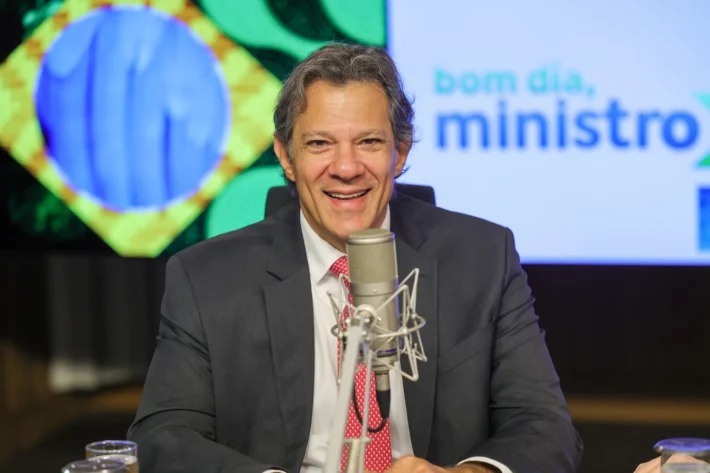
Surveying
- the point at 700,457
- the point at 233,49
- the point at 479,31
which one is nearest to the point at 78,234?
the point at 233,49

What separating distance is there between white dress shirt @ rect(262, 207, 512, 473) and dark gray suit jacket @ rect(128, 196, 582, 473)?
0.02m

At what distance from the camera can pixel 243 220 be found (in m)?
4.21

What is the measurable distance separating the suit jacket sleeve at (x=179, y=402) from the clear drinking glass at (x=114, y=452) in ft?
1.30

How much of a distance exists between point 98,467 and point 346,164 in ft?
3.06

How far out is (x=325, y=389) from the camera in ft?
6.84

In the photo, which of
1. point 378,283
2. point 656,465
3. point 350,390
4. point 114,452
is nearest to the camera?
point 350,390

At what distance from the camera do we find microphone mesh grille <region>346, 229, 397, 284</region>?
127cm

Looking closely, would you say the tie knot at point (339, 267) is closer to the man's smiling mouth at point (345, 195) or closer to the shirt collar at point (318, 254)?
the shirt collar at point (318, 254)

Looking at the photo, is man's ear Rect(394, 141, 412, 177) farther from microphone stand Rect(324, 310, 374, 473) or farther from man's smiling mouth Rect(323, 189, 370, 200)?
microphone stand Rect(324, 310, 374, 473)

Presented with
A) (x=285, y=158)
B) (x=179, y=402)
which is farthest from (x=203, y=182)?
(x=179, y=402)

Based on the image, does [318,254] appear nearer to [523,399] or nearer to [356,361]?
[523,399]

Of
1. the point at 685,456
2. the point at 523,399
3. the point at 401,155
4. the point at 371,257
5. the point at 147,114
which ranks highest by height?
the point at 147,114

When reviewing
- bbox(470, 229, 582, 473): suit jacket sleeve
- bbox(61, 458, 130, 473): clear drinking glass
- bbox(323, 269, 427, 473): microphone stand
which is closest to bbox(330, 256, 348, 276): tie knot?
bbox(470, 229, 582, 473): suit jacket sleeve

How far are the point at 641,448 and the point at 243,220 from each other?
6.16ft
